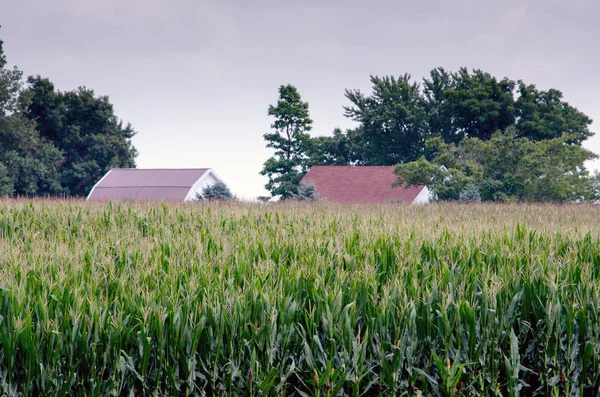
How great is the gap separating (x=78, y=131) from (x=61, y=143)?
2267 millimetres

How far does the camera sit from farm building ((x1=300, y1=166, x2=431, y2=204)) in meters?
41.5

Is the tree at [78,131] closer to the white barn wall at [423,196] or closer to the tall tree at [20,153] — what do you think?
the tall tree at [20,153]

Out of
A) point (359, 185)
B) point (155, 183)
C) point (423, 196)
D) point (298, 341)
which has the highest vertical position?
point (359, 185)

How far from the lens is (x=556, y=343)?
5293mm

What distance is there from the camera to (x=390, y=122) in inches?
2087

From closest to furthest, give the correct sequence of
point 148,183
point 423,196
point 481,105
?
point 423,196 < point 481,105 < point 148,183

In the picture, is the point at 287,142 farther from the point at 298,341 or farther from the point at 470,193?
the point at 298,341

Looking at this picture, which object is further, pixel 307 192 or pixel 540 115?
pixel 540 115

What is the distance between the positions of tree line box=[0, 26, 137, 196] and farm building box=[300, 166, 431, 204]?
75.2ft

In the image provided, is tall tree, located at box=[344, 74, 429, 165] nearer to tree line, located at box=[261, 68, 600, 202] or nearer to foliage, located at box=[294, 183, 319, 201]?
tree line, located at box=[261, 68, 600, 202]

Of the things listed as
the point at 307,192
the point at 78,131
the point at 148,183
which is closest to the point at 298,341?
the point at 307,192

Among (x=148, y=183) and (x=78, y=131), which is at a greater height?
(x=78, y=131)

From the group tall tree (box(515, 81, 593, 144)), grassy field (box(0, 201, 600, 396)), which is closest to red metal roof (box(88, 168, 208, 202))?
tall tree (box(515, 81, 593, 144))

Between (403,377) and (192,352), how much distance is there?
1.99m
